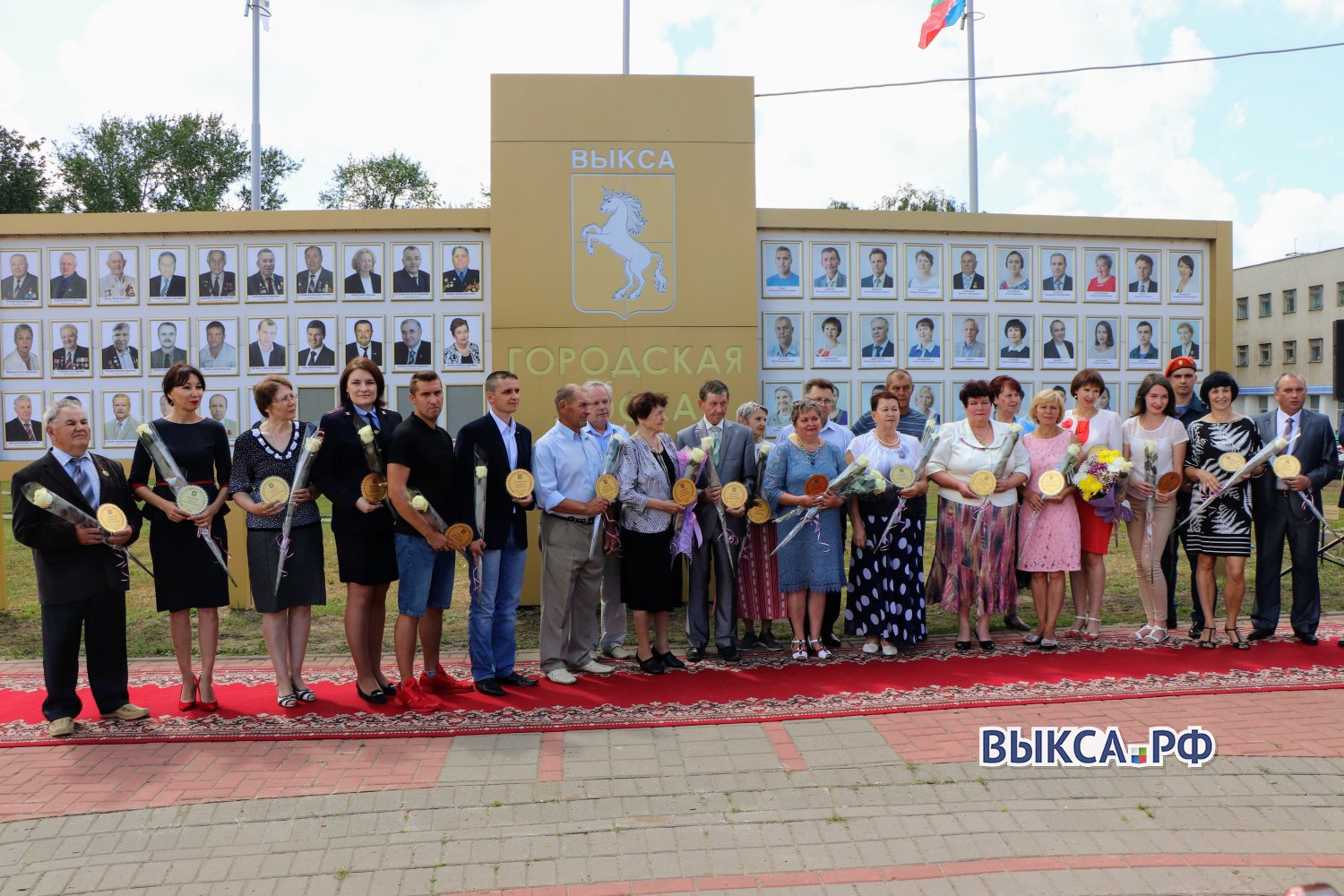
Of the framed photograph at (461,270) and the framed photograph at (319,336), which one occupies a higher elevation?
the framed photograph at (461,270)

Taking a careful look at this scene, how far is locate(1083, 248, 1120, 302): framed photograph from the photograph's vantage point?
8.86m

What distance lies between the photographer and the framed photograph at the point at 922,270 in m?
8.70

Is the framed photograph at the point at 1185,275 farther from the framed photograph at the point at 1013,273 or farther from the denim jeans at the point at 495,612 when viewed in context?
the denim jeans at the point at 495,612

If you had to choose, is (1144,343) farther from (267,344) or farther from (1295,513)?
(267,344)

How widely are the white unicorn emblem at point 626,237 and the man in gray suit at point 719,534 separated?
1734 mm

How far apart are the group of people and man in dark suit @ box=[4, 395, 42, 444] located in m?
3.27

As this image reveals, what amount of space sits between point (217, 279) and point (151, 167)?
40.4 m

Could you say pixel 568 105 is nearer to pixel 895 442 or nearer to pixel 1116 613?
pixel 895 442

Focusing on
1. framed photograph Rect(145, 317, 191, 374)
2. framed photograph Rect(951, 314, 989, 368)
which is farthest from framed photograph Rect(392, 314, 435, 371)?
framed photograph Rect(951, 314, 989, 368)

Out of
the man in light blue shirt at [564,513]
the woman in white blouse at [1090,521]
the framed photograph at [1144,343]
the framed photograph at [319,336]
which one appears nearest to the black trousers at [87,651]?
the man in light blue shirt at [564,513]

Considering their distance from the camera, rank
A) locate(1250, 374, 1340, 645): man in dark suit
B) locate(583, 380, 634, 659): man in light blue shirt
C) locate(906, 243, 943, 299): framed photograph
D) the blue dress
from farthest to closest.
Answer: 1. locate(906, 243, 943, 299): framed photograph
2. locate(1250, 374, 1340, 645): man in dark suit
3. the blue dress
4. locate(583, 380, 634, 659): man in light blue shirt

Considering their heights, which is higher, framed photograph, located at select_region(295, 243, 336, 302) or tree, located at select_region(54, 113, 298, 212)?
tree, located at select_region(54, 113, 298, 212)

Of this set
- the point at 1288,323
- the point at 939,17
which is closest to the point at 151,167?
the point at 939,17

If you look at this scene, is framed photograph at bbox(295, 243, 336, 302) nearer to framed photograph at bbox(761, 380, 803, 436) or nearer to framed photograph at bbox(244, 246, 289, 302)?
framed photograph at bbox(244, 246, 289, 302)
